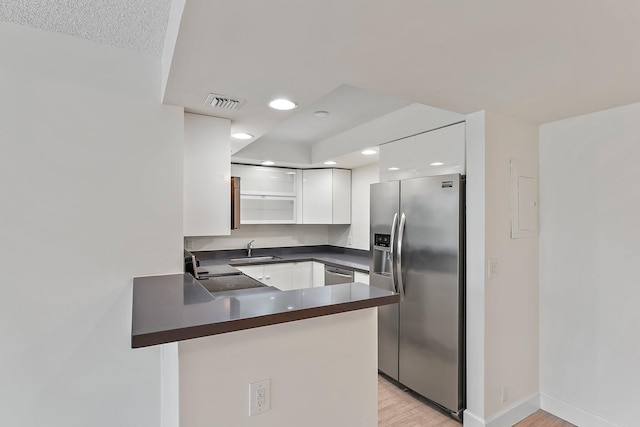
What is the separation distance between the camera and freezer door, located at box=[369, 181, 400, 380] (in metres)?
2.86

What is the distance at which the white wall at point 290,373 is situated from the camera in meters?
1.09

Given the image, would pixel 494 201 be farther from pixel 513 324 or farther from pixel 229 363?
pixel 229 363

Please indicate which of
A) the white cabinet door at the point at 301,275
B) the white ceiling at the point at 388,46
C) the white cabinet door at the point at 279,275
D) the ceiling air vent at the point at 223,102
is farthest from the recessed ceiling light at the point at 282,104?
the white cabinet door at the point at 301,275

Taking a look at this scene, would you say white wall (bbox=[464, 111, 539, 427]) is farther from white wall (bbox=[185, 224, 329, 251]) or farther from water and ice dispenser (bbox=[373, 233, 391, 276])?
white wall (bbox=[185, 224, 329, 251])

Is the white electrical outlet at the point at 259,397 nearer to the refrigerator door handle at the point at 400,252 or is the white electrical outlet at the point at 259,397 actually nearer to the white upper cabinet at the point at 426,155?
the refrigerator door handle at the point at 400,252

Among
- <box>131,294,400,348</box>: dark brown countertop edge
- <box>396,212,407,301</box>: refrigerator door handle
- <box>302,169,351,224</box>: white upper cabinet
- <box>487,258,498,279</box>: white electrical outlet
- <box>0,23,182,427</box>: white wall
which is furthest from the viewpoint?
<box>302,169,351,224</box>: white upper cabinet

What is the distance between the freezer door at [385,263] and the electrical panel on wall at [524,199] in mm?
869

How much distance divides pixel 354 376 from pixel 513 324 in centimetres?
163

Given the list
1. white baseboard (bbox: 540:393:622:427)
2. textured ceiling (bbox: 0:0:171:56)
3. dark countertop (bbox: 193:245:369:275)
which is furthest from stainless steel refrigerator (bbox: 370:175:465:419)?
textured ceiling (bbox: 0:0:171:56)

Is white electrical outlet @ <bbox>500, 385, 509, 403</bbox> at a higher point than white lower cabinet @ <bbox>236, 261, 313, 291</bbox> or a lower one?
lower

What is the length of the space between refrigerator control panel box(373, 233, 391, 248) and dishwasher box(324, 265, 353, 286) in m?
0.67

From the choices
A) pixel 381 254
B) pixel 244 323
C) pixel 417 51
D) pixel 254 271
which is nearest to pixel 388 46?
pixel 417 51

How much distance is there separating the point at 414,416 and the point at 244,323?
81.2 inches

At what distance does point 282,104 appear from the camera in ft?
6.66
